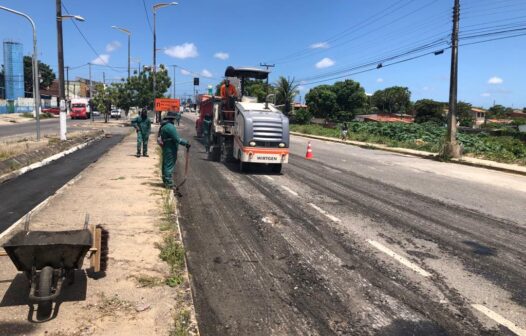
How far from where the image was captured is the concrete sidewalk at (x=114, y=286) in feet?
13.0

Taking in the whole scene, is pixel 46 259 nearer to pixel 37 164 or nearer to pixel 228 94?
pixel 37 164

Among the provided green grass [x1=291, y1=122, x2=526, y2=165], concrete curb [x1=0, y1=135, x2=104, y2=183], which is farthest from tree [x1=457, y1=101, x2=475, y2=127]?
concrete curb [x1=0, y1=135, x2=104, y2=183]

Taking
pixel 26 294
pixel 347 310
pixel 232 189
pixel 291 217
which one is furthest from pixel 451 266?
pixel 232 189

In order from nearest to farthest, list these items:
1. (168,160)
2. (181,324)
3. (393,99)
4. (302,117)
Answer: (181,324)
(168,160)
(302,117)
(393,99)

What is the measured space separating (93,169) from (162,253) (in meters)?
8.57

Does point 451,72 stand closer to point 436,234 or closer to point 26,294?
point 436,234

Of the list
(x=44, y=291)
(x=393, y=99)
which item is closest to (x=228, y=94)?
(x=44, y=291)

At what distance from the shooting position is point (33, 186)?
11.9 meters

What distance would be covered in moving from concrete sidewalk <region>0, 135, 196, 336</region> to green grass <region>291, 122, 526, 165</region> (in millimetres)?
20550

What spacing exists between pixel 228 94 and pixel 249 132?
4.14 metres

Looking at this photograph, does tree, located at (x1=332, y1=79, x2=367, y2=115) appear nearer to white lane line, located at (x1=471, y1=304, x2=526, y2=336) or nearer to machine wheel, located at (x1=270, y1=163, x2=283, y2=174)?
machine wheel, located at (x1=270, y1=163, x2=283, y2=174)

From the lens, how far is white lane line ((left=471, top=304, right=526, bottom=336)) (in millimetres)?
4414

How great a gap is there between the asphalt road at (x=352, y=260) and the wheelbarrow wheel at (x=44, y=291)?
1437 millimetres

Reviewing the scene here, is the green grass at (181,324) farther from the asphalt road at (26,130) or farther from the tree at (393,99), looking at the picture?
the tree at (393,99)
